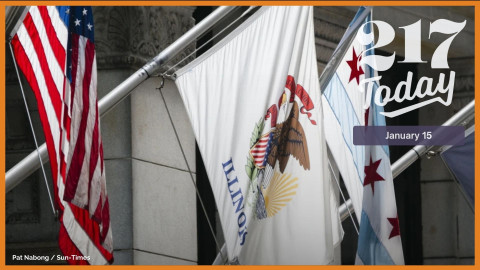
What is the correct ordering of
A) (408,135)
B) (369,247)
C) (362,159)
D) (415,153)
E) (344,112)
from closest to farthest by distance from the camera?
(369,247), (362,159), (344,112), (415,153), (408,135)

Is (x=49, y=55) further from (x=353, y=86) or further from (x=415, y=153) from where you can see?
(x=415, y=153)

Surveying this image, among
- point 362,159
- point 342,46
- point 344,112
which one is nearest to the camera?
point 342,46

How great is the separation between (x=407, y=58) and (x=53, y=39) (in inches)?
435

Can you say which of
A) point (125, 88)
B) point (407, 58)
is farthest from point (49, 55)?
point (407, 58)

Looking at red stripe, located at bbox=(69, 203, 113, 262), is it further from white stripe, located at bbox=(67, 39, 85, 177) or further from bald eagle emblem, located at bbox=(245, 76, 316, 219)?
bald eagle emblem, located at bbox=(245, 76, 316, 219)

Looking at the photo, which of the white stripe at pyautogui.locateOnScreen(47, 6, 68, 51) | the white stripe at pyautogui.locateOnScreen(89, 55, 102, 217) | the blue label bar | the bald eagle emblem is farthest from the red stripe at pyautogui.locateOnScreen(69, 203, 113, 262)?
the blue label bar

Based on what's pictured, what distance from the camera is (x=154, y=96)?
2034 cm

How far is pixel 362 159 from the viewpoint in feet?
62.8

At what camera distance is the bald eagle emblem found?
16.6 metres

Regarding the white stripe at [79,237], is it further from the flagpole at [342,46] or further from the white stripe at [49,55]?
the flagpole at [342,46]

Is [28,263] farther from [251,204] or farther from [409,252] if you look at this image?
[409,252]

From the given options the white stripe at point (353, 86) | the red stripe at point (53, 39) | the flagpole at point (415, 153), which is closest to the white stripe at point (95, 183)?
the red stripe at point (53, 39)

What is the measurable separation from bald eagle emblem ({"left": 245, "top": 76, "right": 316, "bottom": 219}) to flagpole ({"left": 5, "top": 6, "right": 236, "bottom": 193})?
122 centimetres

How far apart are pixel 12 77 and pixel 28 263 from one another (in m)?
2.64
